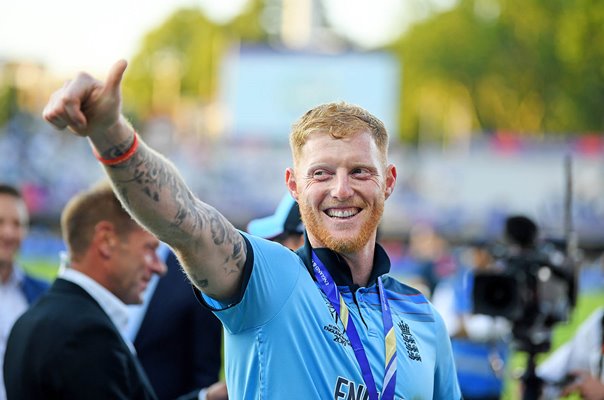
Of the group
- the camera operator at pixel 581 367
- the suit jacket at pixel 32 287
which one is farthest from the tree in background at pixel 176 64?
the camera operator at pixel 581 367

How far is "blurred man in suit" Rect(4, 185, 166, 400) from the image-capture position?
3.62 metres

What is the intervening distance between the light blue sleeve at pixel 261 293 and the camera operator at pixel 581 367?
2.54 meters

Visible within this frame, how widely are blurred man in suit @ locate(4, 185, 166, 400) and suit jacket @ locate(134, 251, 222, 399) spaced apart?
0.53 metres

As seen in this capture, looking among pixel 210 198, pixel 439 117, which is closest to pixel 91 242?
pixel 210 198

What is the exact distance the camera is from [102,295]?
4.03 metres

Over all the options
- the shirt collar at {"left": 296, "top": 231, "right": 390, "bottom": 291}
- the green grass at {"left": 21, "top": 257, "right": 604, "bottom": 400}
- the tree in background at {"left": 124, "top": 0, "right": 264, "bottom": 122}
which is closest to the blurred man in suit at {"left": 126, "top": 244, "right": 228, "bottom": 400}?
the shirt collar at {"left": 296, "top": 231, "right": 390, "bottom": 291}

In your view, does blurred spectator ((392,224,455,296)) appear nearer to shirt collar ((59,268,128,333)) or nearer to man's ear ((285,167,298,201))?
shirt collar ((59,268,128,333))

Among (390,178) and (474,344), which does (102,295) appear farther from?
(474,344)

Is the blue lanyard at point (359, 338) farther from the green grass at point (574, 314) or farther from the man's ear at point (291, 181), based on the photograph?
the green grass at point (574, 314)

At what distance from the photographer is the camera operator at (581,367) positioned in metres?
4.91

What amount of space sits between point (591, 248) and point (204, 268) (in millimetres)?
40161

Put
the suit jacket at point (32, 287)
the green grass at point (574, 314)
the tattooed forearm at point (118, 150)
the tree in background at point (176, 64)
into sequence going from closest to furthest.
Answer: the tattooed forearm at point (118, 150), the suit jacket at point (32, 287), the green grass at point (574, 314), the tree in background at point (176, 64)

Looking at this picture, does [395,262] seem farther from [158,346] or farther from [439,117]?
[439,117]

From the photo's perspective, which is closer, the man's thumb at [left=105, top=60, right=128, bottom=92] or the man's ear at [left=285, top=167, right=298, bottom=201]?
the man's thumb at [left=105, top=60, right=128, bottom=92]
